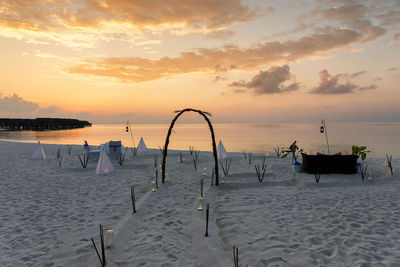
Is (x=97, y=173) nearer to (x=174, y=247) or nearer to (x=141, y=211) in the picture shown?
(x=141, y=211)

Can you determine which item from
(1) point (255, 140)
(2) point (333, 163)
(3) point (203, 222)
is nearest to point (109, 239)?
(3) point (203, 222)

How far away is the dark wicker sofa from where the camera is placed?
11938mm

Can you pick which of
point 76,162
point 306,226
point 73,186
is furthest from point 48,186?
point 306,226

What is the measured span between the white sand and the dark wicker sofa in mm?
1439

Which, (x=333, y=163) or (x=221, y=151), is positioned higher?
(x=221, y=151)

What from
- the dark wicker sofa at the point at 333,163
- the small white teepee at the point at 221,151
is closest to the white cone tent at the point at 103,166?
the small white teepee at the point at 221,151

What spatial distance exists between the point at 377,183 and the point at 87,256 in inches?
438

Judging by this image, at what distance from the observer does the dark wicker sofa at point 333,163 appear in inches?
470

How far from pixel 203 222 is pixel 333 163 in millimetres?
8917

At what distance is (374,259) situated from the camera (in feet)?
14.0

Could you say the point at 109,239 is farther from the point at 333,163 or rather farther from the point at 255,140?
the point at 255,140

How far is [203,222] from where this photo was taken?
5.95 metres

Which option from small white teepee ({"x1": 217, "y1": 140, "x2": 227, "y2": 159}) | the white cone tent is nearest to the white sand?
the white cone tent

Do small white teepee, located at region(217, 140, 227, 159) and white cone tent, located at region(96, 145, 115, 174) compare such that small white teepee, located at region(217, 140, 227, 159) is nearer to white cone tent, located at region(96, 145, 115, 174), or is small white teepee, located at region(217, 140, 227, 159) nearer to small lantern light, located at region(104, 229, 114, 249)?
white cone tent, located at region(96, 145, 115, 174)
